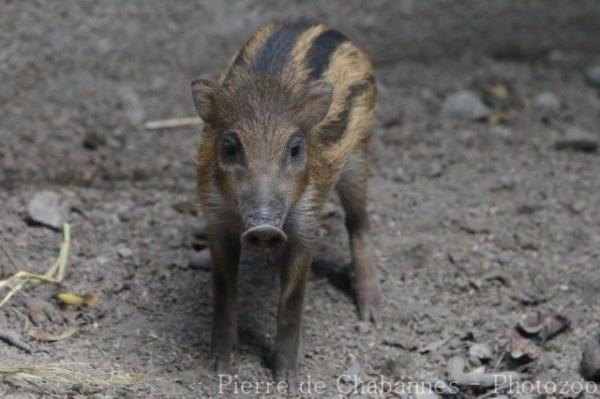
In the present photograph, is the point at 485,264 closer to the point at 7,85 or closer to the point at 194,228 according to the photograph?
the point at 194,228

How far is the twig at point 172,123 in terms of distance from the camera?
24.0 feet

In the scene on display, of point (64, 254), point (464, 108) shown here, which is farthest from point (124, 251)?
point (464, 108)

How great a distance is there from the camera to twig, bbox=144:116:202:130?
24.0 ft

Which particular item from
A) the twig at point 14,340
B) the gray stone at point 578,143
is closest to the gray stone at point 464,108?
the gray stone at point 578,143

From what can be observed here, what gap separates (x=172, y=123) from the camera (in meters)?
7.36

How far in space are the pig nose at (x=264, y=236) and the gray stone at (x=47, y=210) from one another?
2090 millimetres

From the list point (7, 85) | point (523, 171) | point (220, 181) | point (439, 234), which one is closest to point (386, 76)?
point (523, 171)

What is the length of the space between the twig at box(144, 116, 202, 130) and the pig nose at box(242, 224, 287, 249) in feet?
10.6

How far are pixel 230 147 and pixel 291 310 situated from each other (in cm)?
96

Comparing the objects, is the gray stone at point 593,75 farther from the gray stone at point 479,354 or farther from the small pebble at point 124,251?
the small pebble at point 124,251

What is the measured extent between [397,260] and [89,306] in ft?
6.22

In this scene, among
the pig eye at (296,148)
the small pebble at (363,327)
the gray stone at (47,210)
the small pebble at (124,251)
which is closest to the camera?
the pig eye at (296,148)

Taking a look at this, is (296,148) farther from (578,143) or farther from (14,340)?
(578,143)

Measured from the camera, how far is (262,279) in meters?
5.78
